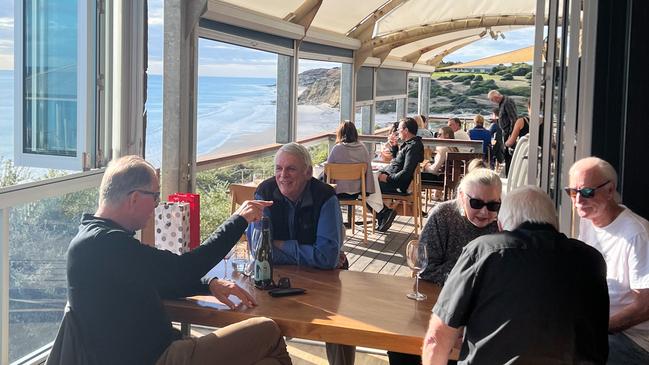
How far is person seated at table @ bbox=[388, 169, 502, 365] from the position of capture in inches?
111

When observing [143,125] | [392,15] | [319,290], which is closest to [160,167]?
[143,125]

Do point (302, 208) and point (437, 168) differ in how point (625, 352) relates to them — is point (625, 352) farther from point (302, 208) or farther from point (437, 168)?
point (437, 168)

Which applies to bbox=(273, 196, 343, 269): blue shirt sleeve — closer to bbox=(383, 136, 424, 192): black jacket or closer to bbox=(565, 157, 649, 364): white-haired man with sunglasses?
bbox=(565, 157, 649, 364): white-haired man with sunglasses

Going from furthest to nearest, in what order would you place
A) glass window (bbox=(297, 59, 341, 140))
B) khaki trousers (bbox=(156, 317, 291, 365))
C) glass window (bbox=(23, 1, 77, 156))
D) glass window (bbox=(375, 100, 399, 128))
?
glass window (bbox=(375, 100, 399, 128)), glass window (bbox=(297, 59, 341, 140)), glass window (bbox=(23, 1, 77, 156)), khaki trousers (bbox=(156, 317, 291, 365))

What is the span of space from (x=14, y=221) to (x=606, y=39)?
2.91 m

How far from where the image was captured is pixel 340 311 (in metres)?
2.41

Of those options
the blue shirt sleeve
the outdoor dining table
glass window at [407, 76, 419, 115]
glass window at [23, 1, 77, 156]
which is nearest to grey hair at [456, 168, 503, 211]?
the outdoor dining table

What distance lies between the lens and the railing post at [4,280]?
3.28 metres

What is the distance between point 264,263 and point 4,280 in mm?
1403

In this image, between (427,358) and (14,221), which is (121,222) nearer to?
(427,358)

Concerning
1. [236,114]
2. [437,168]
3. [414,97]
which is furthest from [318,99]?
[437,168]

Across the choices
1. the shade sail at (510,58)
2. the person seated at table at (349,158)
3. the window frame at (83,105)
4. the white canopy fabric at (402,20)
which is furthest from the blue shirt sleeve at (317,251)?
the shade sail at (510,58)

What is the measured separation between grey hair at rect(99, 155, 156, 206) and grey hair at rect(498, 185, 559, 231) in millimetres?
1151

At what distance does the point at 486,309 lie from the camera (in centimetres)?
188
